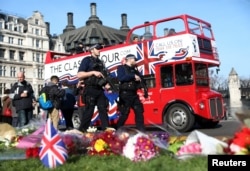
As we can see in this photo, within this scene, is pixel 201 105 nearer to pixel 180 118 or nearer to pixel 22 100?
pixel 180 118

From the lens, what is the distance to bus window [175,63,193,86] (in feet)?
41.3

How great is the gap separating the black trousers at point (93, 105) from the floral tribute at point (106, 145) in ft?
6.44

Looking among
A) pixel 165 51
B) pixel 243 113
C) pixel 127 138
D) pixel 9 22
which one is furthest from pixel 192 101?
pixel 9 22

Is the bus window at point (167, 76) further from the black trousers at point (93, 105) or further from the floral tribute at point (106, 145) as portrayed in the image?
the floral tribute at point (106, 145)

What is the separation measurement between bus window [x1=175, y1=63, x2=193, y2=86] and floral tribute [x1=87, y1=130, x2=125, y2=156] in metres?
7.80

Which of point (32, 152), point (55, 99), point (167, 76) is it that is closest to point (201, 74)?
point (167, 76)

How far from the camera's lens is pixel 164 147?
4.47 m

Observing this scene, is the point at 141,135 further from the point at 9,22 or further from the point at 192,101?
the point at 9,22

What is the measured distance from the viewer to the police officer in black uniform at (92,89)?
282 inches

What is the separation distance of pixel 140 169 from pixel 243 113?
4.33 ft

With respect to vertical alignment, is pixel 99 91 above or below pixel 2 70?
below

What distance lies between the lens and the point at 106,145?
4996 millimetres

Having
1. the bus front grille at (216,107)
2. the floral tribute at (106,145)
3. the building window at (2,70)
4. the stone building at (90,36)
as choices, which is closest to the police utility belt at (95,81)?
the floral tribute at (106,145)

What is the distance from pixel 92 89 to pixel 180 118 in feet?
18.9
